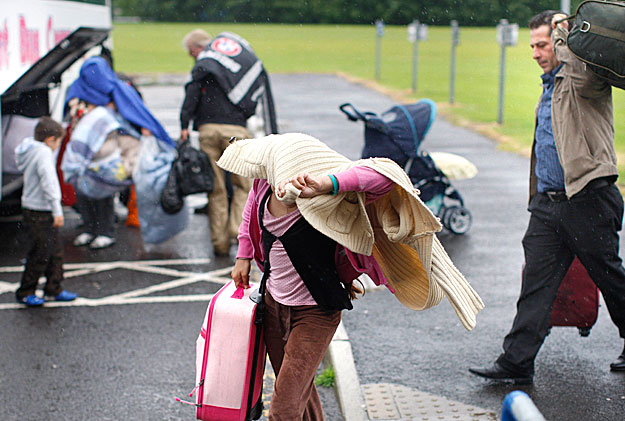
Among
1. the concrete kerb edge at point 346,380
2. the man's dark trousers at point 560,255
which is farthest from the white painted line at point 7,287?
the man's dark trousers at point 560,255

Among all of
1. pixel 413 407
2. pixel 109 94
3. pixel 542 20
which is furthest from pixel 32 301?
pixel 542 20

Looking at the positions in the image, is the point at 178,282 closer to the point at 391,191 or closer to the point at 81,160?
the point at 81,160

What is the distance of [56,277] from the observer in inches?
269

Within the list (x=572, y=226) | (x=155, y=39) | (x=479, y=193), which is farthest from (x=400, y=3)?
(x=572, y=226)

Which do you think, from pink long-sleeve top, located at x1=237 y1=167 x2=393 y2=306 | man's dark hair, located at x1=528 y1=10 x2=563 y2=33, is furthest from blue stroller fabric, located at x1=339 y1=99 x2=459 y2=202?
pink long-sleeve top, located at x1=237 y1=167 x2=393 y2=306

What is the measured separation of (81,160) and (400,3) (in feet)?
131

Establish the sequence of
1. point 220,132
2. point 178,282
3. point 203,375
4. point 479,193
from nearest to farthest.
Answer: point 203,375
point 178,282
point 220,132
point 479,193

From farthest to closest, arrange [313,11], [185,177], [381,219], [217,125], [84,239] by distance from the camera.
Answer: [313,11]
[84,239]
[217,125]
[185,177]
[381,219]

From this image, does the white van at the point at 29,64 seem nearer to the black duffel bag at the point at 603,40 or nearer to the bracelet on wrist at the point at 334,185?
the black duffel bag at the point at 603,40

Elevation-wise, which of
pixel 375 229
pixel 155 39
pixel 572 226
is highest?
pixel 375 229

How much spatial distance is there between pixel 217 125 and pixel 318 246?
4.70 metres

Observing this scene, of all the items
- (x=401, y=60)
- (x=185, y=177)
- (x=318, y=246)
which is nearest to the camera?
(x=318, y=246)

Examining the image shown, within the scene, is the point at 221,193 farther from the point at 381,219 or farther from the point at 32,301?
the point at 381,219

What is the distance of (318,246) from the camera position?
3641mm
